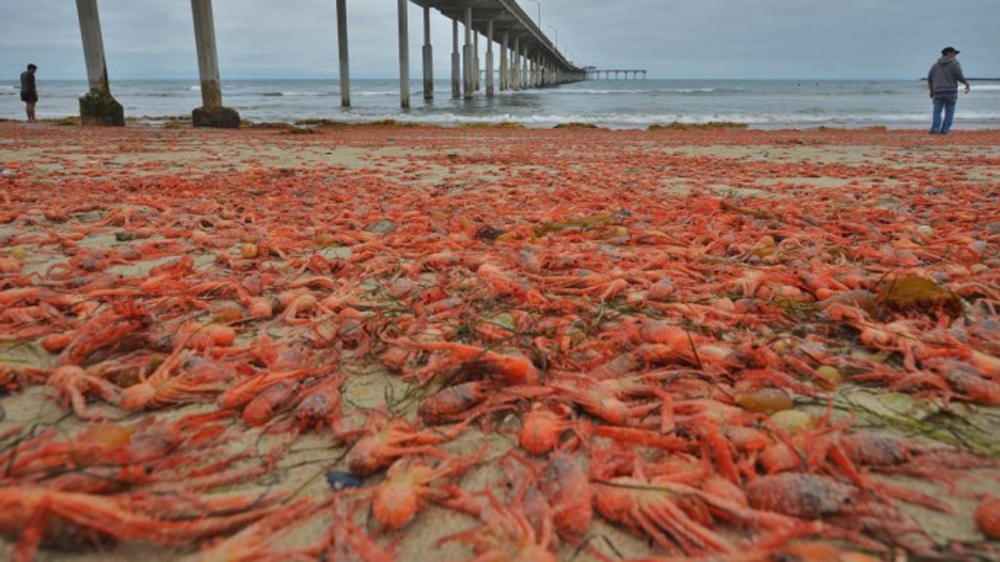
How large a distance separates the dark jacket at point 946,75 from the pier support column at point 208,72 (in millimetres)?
19563

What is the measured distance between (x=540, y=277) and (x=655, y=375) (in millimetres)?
1165

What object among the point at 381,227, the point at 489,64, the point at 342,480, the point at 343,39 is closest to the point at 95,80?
the point at 343,39

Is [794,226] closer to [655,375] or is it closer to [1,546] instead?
[655,375]

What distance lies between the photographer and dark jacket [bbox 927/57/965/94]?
12.6 metres

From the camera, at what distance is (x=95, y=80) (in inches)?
633

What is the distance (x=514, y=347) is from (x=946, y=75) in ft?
52.7

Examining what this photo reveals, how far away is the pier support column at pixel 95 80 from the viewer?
611 inches

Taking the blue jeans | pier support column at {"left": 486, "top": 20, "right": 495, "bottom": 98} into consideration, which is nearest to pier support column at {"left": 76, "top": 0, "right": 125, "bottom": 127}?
the blue jeans

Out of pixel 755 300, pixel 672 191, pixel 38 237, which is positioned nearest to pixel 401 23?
pixel 672 191

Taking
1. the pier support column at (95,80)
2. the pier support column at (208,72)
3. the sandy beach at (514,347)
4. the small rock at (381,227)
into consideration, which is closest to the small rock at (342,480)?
the sandy beach at (514,347)

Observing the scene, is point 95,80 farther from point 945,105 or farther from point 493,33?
point 493,33

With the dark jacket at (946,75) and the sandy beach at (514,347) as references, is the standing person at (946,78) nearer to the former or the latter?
the dark jacket at (946,75)

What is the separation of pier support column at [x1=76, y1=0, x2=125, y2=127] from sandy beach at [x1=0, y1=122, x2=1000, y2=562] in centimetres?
1481

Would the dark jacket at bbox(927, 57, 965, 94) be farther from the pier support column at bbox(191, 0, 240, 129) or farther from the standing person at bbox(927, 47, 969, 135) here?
the pier support column at bbox(191, 0, 240, 129)
